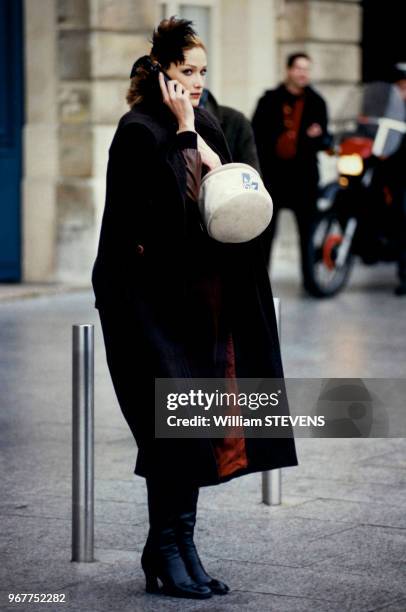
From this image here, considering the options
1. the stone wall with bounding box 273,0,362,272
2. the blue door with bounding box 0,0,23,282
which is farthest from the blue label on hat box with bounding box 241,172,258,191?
the stone wall with bounding box 273,0,362,272

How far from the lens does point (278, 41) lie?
16.4 m

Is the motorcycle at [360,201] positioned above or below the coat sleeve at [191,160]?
below

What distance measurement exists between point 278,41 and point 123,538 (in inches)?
450

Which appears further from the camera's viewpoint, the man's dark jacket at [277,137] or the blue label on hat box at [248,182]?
the man's dark jacket at [277,137]

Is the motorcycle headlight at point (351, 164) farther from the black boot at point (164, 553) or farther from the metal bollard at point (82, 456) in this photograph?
the black boot at point (164, 553)

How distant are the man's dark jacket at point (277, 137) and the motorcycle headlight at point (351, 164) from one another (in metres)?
0.21

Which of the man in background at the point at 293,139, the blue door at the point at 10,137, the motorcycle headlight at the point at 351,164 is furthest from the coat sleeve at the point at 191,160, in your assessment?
the blue door at the point at 10,137

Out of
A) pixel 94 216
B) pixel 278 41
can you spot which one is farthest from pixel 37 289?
pixel 278 41

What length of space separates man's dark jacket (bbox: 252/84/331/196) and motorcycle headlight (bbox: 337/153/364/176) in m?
0.21

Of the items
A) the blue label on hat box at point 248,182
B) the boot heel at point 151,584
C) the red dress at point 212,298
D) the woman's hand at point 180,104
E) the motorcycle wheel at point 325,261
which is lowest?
the motorcycle wheel at point 325,261

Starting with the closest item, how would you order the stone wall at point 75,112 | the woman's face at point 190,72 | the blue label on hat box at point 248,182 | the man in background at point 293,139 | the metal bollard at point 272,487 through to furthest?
the blue label on hat box at point 248,182, the woman's face at point 190,72, the metal bollard at point 272,487, the man in background at point 293,139, the stone wall at point 75,112

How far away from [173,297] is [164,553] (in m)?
0.78

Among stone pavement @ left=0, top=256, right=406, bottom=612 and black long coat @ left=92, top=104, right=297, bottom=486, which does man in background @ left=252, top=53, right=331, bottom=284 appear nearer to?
stone pavement @ left=0, top=256, right=406, bottom=612

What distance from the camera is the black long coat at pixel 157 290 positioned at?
191 inches
